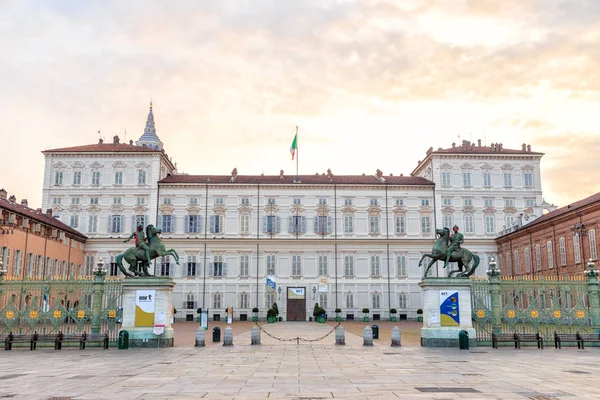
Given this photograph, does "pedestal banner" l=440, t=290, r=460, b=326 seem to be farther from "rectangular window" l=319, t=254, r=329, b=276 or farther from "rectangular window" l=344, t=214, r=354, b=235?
→ "rectangular window" l=344, t=214, r=354, b=235

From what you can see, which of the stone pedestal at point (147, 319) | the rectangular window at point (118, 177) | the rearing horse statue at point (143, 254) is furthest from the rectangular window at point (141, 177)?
the stone pedestal at point (147, 319)

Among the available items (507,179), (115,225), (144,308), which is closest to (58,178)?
(115,225)

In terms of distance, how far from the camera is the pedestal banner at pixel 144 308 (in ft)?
78.2

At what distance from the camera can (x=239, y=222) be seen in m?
59.6

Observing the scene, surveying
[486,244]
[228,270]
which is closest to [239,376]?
[228,270]

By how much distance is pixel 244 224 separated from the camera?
5966 centimetres

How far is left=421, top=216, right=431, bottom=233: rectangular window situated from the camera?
2350 inches

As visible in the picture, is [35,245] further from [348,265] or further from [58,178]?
[348,265]

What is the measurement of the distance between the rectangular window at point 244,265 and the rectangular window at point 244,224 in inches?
99.2

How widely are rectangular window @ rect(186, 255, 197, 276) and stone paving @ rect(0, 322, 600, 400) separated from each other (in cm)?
3531

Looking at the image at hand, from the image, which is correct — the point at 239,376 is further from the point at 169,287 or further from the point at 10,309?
the point at 10,309

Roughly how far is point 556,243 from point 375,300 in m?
18.5

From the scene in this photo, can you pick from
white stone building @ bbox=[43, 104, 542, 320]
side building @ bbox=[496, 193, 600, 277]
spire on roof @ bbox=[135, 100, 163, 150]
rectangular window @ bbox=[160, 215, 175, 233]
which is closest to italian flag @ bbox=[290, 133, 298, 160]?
white stone building @ bbox=[43, 104, 542, 320]

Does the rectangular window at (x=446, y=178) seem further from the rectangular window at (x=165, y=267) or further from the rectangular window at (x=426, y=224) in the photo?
the rectangular window at (x=165, y=267)
